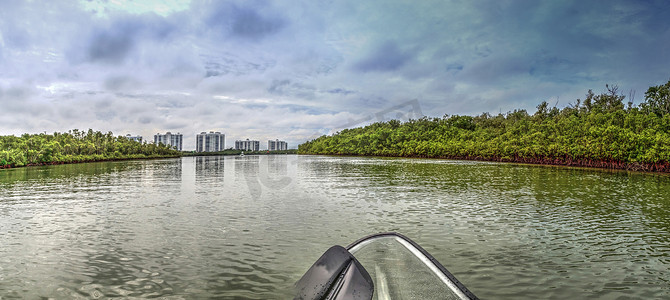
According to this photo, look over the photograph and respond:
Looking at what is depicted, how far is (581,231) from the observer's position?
9.91 metres

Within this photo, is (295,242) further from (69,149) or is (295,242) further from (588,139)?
(69,149)

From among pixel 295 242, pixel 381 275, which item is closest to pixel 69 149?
pixel 295 242

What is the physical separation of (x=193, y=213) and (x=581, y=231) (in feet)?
42.0

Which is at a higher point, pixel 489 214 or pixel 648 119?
pixel 648 119

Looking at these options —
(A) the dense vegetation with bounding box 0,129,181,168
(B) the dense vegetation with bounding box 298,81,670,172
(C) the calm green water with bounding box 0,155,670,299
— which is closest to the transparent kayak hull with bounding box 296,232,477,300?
(C) the calm green water with bounding box 0,155,670,299

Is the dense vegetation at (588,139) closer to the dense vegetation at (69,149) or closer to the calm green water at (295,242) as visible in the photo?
the calm green water at (295,242)

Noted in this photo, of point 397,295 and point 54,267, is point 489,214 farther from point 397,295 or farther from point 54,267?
point 54,267

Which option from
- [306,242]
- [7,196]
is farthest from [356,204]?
[7,196]

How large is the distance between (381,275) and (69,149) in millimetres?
102382

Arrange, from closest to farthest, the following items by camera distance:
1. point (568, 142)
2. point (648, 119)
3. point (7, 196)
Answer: point (7, 196) → point (648, 119) → point (568, 142)

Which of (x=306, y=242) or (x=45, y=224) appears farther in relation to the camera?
(x=45, y=224)

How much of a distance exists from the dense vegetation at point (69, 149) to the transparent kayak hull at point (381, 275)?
68.0 meters

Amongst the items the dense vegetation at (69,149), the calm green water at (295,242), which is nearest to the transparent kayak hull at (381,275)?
the calm green water at (295,242)

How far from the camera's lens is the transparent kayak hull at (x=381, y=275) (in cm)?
292
